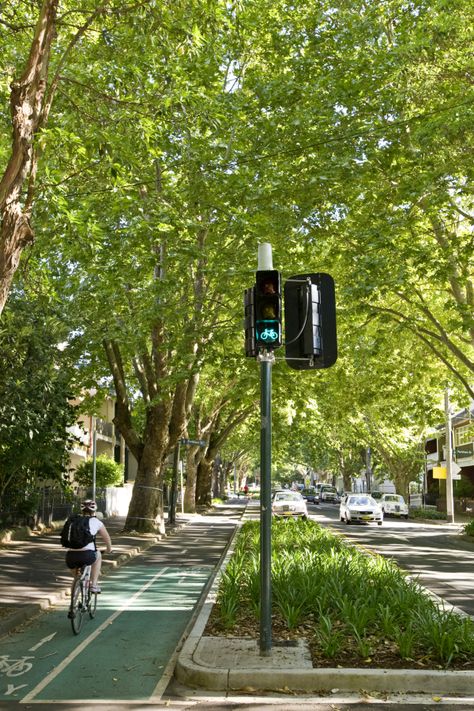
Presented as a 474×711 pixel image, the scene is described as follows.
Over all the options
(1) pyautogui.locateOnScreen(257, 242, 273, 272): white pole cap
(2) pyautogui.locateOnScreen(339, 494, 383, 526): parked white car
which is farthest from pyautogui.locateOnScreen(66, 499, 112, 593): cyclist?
(2) pyautogui.locateOnScreen(339, 494, 383, 526): parked white car

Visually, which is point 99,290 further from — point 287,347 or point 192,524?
point 192,524

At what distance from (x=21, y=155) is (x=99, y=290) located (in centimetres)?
1047

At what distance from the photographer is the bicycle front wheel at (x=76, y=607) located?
9203 mm

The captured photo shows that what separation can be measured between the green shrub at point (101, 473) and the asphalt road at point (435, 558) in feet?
42.7

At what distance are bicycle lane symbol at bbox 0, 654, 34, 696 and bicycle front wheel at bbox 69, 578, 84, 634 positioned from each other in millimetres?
1134

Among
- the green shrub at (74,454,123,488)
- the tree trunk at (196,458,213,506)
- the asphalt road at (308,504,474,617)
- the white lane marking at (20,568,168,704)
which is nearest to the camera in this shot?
the white lane marking at (20,568,168,704)

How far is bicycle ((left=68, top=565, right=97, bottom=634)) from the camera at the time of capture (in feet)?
30.3

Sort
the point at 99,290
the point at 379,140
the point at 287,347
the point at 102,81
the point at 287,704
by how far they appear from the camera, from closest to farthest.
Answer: the point at 287,704, the point at 287,347, the point at 102,81, the point at 379,140, the point at 99,290

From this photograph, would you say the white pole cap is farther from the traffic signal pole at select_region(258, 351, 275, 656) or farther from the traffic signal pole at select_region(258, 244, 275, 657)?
the traffic signal pole at select_region(258, 351, 275, 656)

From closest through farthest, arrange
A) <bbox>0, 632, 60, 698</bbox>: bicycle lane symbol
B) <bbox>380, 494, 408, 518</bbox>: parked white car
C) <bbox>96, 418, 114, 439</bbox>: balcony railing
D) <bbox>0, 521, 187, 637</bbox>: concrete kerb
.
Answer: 1. <bbox>0, 632, 60, 698</bbox>: bicycle lane symbol
2. <bbox>0, 521, 187, 637</bbox>: concrete kerb
3. <bbox>96, 418, 114, 439</bbox>: balcony railing
4. <bbox>380, 494, 408, 518</bbox>: parked white car

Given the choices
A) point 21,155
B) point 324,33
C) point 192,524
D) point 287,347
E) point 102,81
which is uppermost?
point 324,33

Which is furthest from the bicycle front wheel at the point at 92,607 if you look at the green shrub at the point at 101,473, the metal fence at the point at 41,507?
the green shrub at the point at 101,473

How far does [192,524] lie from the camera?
3362 centimetres

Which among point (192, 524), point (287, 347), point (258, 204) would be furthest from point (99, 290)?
point (192, 524)
